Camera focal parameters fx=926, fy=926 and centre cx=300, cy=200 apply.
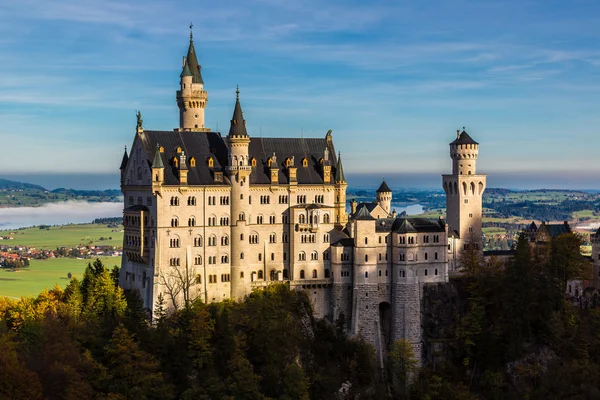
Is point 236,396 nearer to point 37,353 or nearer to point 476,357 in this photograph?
point 37,353

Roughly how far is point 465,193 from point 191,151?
3814 centimetres

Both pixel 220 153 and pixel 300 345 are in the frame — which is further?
pixel 220 153

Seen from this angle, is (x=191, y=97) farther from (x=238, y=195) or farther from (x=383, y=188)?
(x=383, y=188)

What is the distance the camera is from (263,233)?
374 feet

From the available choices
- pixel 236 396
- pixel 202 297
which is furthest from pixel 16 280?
pixel 236 396

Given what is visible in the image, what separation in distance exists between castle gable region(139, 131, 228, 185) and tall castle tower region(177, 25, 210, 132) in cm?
690

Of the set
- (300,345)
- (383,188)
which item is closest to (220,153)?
(383,188)

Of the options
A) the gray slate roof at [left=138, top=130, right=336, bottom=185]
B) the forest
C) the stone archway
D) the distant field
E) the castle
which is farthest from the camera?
the distant field

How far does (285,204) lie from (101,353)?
30.0 meters

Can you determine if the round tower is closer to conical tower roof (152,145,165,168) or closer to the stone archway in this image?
the stone archway

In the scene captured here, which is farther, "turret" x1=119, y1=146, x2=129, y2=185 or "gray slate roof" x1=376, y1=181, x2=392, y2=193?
"gray slate roof" x1=376, y1=181, x2=392, y2=193

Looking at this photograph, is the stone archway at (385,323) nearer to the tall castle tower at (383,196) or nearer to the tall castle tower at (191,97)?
the tall castle tower at (383,196)

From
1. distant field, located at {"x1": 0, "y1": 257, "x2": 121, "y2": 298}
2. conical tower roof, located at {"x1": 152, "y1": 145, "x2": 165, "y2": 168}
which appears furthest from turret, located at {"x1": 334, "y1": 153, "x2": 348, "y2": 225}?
distant field, located at {"x1": 0, "y1": 257, "x2": 121, "y2": 298}

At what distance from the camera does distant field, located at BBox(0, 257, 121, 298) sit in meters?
160
